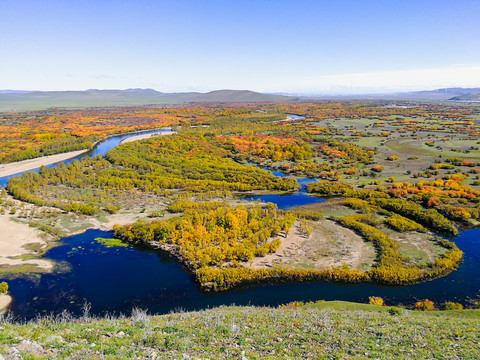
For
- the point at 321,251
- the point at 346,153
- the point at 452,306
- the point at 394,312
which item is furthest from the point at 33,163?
the point at 452,306

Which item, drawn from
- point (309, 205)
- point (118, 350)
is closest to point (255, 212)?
point (309, 205)

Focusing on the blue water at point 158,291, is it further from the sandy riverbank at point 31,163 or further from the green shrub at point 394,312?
the sandy riverbank at point 31,163

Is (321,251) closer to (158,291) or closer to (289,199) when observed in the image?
(158,291)

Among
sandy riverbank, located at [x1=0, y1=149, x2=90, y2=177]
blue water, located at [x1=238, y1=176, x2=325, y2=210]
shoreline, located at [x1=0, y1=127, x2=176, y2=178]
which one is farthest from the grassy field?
sandy riverbank, located at [x1=0, y1=149, x2=90, y2=177]

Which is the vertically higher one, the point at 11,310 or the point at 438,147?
the point at 438,147

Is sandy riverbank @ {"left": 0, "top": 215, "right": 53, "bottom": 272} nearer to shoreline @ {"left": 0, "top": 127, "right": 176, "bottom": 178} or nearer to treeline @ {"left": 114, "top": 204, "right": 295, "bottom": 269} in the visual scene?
treeline @ {"left": 114, "top": 204, "right": 295, "bottom": 269}

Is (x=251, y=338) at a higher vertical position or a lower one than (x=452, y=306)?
higher

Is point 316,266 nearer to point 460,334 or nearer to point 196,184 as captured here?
point 460,334
